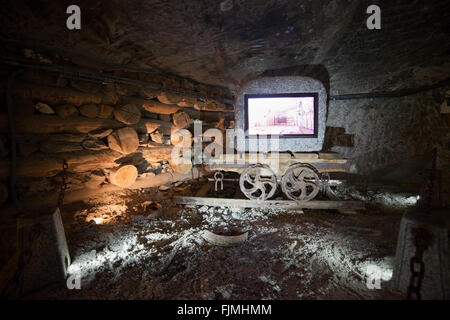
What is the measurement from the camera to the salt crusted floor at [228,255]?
83.4 inches

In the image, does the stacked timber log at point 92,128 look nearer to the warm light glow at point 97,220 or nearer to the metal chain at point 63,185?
the metal chain at point 63,185

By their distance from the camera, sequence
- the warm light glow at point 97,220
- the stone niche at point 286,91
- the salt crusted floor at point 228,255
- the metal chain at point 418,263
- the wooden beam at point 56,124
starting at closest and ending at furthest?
the metal chain at point 418,263 → the salt crusted floor at point 228,255 → the wooden beam at point 56,124 → the warm light glow at point 97,220 → the stone niche at point 286,91

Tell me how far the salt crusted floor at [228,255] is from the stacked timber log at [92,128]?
82cm

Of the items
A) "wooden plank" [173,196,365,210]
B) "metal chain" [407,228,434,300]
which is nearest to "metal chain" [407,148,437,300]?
"metal chain" [407,228,434,300]

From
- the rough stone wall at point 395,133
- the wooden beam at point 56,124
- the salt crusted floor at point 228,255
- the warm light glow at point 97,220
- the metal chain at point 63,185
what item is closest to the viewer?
the salt crusted floor at point 228,255

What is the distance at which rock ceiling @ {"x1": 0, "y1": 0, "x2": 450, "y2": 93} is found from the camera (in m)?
Answer: 2.92

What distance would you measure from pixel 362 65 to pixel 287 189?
3.67 meters

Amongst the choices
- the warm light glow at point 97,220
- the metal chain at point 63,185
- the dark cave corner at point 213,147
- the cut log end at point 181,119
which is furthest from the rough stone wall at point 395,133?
the metal chain at point 63,185

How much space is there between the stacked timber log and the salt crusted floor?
32.3 inches

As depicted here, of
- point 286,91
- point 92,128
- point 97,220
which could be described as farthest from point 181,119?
point 97,220

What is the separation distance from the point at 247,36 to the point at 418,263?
3972mm

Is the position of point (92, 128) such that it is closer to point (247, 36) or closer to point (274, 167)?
point (247, 36)

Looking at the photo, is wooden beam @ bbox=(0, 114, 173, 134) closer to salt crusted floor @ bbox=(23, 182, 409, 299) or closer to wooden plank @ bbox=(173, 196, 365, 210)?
salt crusted floor @ bbox=(23, 182, 409, 299)

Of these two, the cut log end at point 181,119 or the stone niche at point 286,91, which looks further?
the cut log end at point 181,119
